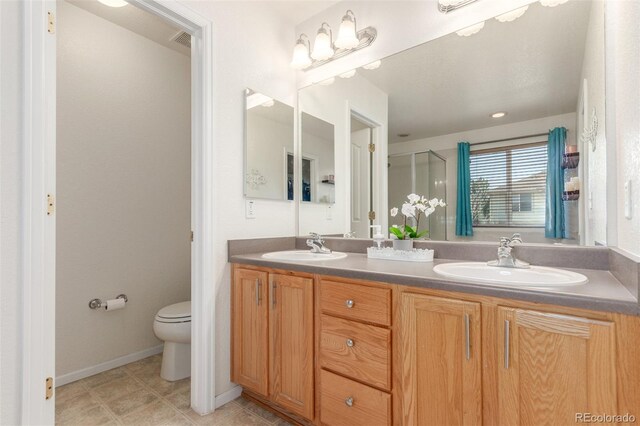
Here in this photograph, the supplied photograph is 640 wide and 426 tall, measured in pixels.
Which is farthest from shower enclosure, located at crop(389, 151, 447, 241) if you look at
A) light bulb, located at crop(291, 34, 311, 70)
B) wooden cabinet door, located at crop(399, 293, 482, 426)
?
light bulb, located at crop(291, 34, 311, 70)

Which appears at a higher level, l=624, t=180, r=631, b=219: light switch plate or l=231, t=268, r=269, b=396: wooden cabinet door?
l=624, t=180, r=631, b=219: light switch plate

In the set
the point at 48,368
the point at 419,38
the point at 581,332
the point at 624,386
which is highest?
the point at 419,38

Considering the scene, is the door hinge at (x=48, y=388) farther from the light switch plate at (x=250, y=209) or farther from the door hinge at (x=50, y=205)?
the light switch plate at (x=250, y=209)

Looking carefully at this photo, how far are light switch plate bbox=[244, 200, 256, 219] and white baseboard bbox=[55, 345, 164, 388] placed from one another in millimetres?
1481

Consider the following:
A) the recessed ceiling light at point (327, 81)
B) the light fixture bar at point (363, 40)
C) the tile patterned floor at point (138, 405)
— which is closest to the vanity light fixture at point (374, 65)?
the light fixture bar at point (363, 40)

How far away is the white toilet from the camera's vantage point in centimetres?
205

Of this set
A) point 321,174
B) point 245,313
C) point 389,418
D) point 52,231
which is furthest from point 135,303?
point 389,418

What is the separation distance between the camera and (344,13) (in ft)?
6.96

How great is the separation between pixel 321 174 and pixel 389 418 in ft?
5.22

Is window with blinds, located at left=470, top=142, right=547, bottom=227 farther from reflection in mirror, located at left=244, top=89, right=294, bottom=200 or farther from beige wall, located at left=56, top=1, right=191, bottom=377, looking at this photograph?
beige wall, located at left=56, top=1, right=191, bottom=377

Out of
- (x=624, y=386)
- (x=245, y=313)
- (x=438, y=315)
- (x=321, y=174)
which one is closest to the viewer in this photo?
(x=624, y=386)

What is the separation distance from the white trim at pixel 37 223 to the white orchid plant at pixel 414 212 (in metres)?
1.61

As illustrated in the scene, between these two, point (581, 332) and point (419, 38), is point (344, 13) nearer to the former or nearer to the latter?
point (419, 38)

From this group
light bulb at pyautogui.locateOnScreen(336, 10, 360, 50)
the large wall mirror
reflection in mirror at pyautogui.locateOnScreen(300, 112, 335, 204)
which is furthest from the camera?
reflection in mirror at pyautogui.locateOnScreen(300, 112, 335, 204)
